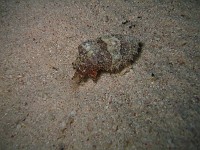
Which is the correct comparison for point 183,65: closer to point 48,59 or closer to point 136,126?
point 136,126

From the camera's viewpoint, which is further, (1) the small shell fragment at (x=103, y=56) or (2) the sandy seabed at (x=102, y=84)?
(1) the small shell fragment at (x=103, y=56)

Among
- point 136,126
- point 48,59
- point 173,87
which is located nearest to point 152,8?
point 173,87

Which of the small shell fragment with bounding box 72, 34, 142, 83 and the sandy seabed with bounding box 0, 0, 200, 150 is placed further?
the small shell fragment with bounding box 72, 34, 142, 83

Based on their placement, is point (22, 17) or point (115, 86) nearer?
point (115, 86)

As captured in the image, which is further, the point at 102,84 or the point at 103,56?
the point at 102,84
